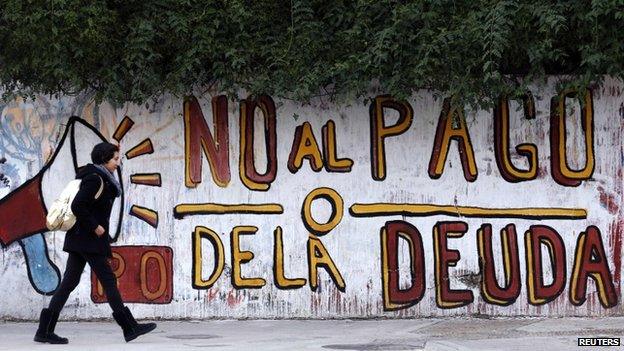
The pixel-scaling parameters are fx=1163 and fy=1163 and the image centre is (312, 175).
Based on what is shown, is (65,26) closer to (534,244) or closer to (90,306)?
(90,306)

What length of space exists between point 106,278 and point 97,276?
106 millimetres

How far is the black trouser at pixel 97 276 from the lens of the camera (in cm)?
942

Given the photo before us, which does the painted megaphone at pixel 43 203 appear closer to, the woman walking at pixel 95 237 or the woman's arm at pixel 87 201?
the woman walking at pixel 95 237

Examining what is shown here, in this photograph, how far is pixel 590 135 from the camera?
10828 millimetres

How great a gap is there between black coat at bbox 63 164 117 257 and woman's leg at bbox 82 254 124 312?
2.8 inches

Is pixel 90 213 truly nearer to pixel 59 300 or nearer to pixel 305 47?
pixel 59 300

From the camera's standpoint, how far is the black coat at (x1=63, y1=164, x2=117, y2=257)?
9266 millimetres

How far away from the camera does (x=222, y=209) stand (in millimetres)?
11211

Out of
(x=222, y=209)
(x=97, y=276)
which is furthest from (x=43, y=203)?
(x=97, y=276)

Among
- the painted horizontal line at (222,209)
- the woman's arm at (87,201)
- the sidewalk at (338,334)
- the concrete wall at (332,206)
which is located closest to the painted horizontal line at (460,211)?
the concrete wall at (332,206)

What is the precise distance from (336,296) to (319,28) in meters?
2.56

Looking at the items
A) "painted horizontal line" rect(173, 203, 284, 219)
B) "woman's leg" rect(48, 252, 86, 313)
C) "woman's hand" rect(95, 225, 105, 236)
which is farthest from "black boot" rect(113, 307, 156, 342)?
"painted horizontal line" rect(173, 203, 284, 219)

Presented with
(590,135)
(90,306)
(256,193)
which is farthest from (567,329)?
(90,306)

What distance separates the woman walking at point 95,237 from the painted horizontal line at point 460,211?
2.57m
